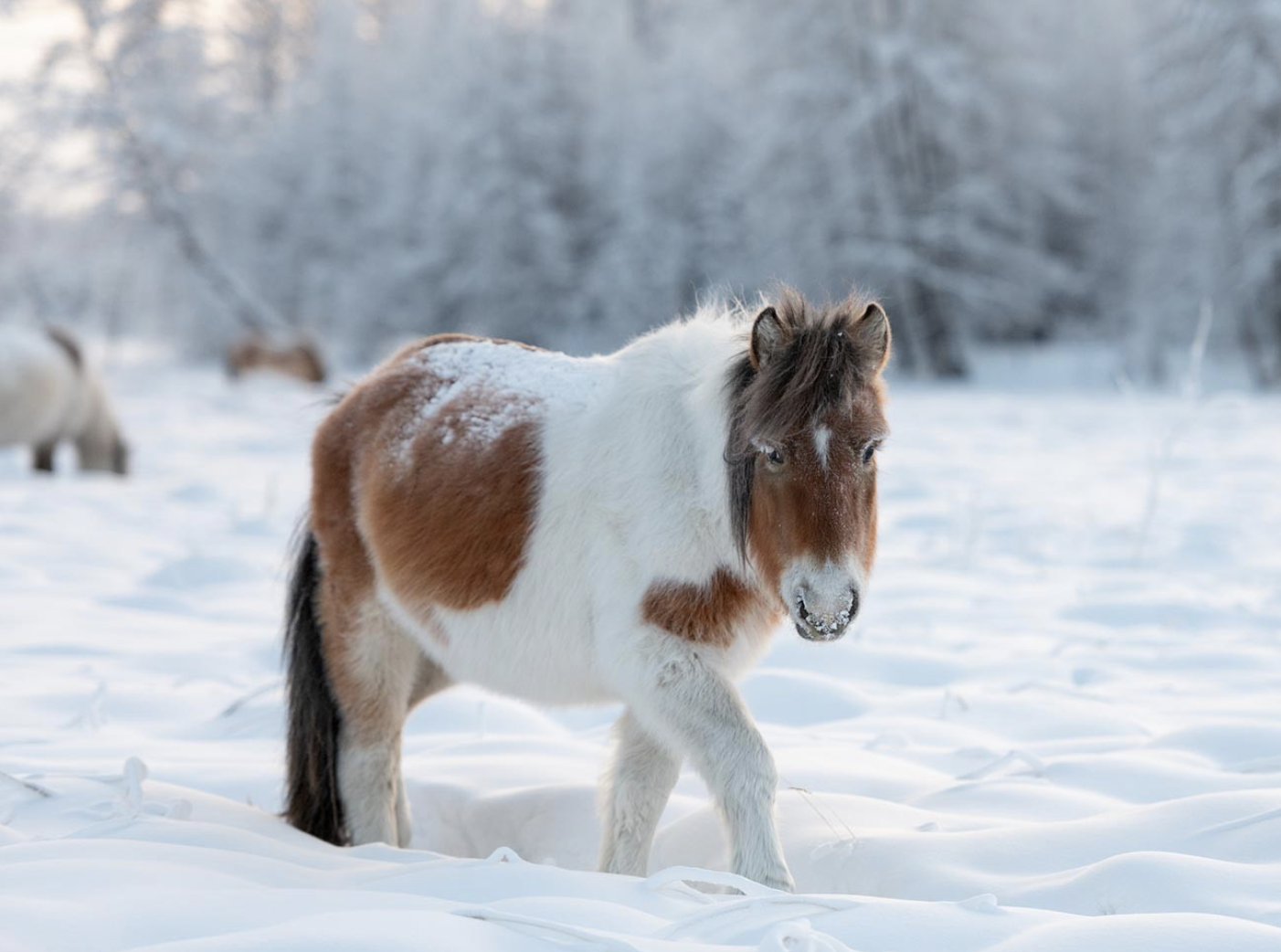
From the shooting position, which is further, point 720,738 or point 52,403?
point 52,403

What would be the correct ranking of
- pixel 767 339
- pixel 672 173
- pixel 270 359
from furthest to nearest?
pixel 672 173 → pixel 270 359 → pixel 767 339

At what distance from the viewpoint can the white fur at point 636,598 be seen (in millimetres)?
2611

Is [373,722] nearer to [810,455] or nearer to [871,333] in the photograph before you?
[810,455]

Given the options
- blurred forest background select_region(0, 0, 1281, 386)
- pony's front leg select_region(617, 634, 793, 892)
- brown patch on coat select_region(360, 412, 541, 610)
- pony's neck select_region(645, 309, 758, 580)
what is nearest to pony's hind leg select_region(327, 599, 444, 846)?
brown patch on coat select_region(360, 412, 541, 610)

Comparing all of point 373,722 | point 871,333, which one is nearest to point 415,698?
point 373,722

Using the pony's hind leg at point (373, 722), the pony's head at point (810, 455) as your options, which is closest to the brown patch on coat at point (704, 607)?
the pony's head at point (810, 455)

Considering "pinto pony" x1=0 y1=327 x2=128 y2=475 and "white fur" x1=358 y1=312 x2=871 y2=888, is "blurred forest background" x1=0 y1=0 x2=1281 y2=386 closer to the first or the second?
"pinto pony" x1=0 y1=327 x2=128 y2=475

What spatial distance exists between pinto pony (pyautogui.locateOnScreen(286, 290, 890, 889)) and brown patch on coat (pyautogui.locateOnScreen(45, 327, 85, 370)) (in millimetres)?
9277

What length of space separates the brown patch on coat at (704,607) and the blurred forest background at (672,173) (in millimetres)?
17348

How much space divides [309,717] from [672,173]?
77.0ft

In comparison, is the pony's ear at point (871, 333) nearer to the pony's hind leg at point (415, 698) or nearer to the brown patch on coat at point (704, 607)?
the brown patch on coat at point (704, 607)

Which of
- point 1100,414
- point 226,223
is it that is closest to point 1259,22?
point 1100,414

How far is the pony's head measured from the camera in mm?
2473

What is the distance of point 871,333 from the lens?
2.77m
